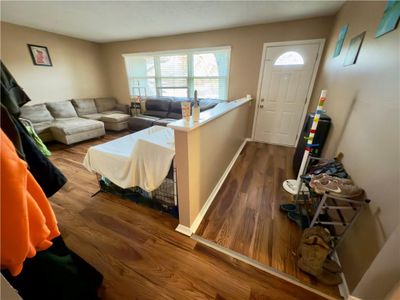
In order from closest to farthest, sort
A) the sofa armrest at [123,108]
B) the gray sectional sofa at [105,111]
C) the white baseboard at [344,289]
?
1. the white baseboard at [344,289]
2. the gray sectional sofa at [105,111]
3. the sofa armrest at [123,108]

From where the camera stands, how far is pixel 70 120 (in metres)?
3.89

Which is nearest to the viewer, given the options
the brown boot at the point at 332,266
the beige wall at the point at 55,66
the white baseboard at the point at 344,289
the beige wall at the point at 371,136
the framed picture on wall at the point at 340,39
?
the beige wall at the point at 371,136

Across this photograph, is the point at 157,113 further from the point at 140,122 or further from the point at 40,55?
the point at 40,55

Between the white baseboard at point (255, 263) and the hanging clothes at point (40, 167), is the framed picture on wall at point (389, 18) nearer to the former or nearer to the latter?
the white baseboard at point (255, 263)

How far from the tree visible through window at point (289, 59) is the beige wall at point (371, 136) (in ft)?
4.03

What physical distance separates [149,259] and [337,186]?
5.16 feet

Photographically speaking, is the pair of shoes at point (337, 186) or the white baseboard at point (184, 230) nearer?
the pair of shoes at point (337, 186)

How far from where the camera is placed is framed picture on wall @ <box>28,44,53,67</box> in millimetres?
3586

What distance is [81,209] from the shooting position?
1812 millimetres

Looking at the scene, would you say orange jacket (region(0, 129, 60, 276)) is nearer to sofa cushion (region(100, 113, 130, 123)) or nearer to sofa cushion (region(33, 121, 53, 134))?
sofa cushion (region(33, 121, 53, 134))

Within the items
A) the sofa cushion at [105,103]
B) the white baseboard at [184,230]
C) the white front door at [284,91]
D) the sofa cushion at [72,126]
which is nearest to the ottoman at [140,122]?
the sofa cushion at [72,126]

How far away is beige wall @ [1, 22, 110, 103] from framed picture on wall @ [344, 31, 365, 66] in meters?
5.76

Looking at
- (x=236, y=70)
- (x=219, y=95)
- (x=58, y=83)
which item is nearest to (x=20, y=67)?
(x=58, y=83)

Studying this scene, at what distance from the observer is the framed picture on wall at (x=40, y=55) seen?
359 cm
